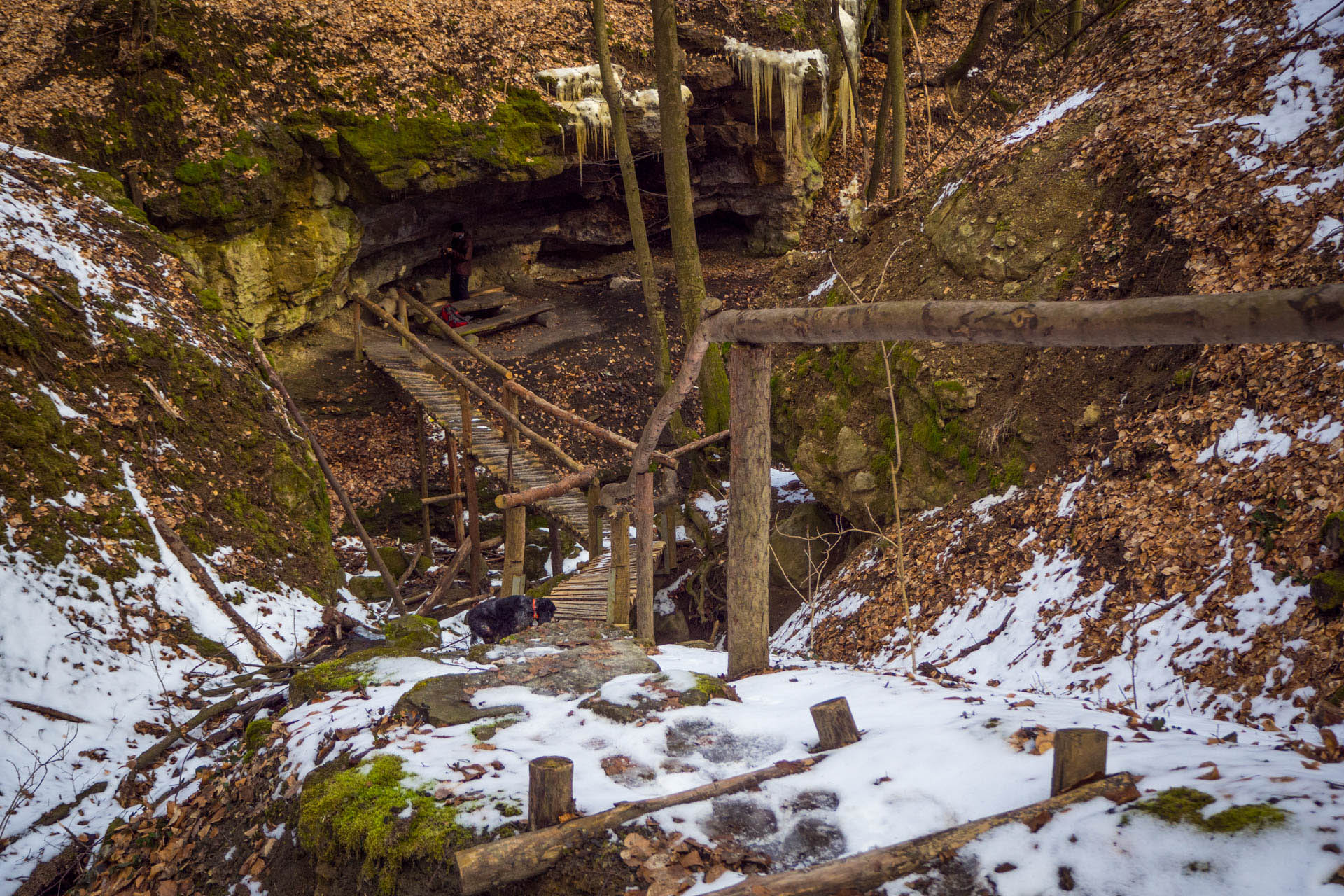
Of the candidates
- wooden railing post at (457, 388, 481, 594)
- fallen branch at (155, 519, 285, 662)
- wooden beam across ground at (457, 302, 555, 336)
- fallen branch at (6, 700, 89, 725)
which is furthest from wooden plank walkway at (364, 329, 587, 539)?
fallen branch at (6, 700, 89, 725)

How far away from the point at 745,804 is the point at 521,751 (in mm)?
1062

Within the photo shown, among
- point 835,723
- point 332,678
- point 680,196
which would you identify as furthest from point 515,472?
point 835,723

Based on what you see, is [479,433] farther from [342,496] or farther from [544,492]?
[544,492]

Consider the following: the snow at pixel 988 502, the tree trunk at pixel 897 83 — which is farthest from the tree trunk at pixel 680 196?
the snow at pixel 988 502

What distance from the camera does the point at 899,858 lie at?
2123mm

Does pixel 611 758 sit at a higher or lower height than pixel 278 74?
lower

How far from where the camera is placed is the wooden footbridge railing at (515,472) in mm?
7102

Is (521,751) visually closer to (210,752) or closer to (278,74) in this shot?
(210,752)

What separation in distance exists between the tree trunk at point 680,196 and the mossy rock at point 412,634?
525 cm

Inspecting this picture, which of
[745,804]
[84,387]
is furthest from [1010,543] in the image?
[84,387]

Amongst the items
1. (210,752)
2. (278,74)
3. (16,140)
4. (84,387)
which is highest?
(278,74)

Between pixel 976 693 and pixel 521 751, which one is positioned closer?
pixel 521 751

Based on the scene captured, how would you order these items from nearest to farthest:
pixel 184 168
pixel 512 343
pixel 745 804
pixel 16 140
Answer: pixel 745 804 → pixel 16 140 → pixel 184 168 → pixel 512 343

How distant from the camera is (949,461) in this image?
713 centimetres
